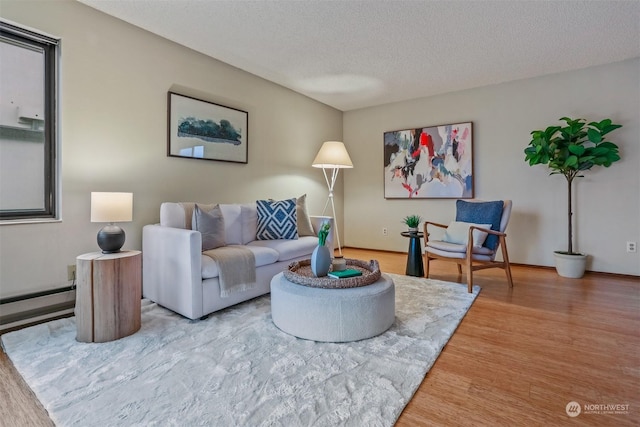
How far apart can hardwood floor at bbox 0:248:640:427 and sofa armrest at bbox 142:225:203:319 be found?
909mm

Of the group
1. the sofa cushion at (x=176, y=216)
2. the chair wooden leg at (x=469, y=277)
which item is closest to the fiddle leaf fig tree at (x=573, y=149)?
the chair wooden leg at (x=469, y=277)

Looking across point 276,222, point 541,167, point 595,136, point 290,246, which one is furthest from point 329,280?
point 541,167

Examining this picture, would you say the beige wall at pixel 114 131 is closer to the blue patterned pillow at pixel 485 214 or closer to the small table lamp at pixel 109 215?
the small table lamp at pixel 109 215

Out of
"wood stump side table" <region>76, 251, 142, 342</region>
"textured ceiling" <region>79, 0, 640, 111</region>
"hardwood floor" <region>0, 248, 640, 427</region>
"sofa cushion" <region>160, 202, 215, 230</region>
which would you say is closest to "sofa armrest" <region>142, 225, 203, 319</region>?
"sofa cushion" <region>160, 202, 215, 230</region>

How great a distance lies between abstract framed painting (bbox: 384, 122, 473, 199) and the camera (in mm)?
4469

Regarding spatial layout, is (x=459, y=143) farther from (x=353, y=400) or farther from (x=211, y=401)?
(x=211, y=401)

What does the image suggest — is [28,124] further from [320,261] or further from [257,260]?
[320,261]

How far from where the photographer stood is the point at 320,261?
2195 millimetres

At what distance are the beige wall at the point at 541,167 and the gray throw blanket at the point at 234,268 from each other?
10.0 feet

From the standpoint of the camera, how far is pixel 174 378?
1.58m

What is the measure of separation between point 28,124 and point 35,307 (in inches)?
53.5

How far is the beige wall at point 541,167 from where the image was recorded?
3.54 metres

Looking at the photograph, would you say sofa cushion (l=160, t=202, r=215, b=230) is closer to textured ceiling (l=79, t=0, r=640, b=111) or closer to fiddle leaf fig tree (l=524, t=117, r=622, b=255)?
textured ceiling (l=79, t=0, r=640, b=111)

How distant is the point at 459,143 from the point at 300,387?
4072mm
